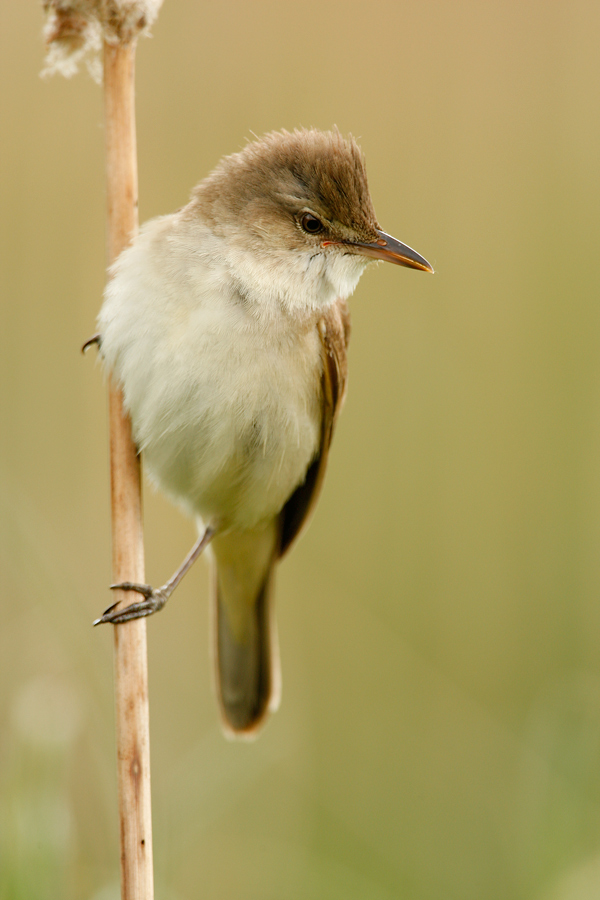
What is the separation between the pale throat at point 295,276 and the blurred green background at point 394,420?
1006 millimetres

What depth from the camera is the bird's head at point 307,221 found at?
2373 millimetres

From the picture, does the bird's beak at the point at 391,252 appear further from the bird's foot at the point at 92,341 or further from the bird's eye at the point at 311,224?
the bird's foot at the point at 92,341

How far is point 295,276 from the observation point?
2.37 m

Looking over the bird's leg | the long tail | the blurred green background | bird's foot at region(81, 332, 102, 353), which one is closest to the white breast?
bird's foot at region(81, 332, 102, 353)

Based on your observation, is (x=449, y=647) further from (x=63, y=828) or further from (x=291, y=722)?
(x=63, y=828)

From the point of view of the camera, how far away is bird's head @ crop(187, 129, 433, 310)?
237cm

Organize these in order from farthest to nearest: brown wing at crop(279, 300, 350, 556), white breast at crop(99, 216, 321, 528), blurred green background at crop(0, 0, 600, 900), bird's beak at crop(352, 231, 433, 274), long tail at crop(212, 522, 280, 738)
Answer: blurred green background at crop(0, 0, 600, 900), long tail at crop(212, 522, 280, 738), brown wing at crop(279, 300, 350, 556), bird's beak at crop(352, 231, 433, 274), white breast at crop(99, 216, 321, 528)

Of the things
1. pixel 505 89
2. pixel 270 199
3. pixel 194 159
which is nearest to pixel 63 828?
pixel 270 199

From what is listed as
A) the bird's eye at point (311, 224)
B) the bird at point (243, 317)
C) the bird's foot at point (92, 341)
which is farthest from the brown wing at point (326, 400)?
the bird's foot at point (92, 341)

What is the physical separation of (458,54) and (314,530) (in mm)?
2279

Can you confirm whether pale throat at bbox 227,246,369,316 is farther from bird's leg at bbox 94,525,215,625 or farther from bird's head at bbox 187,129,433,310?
bird's leg at bbox 94,525,215,625

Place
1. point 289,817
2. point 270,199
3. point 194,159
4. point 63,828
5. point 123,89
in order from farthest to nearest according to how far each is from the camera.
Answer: point 194,159 → point 289,817 → point 270,199 → point 123,89 → point 63,828

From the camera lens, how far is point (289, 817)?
3.15 m

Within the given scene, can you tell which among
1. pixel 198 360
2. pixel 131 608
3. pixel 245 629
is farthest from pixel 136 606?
pixel 245 629
